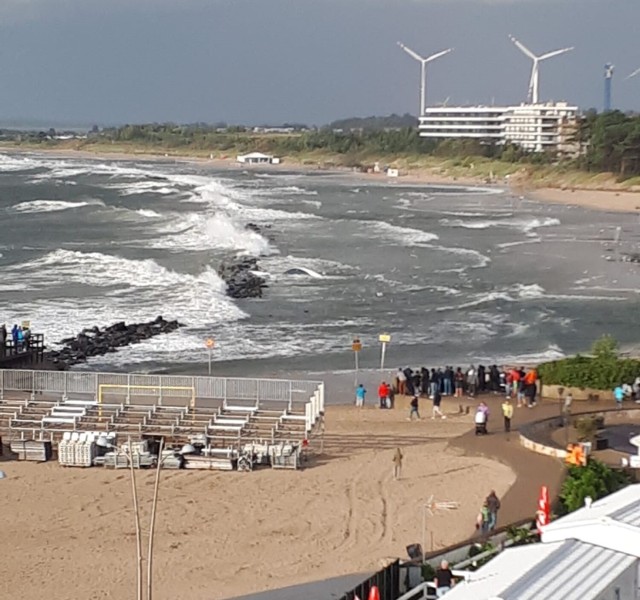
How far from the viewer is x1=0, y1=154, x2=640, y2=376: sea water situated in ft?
107

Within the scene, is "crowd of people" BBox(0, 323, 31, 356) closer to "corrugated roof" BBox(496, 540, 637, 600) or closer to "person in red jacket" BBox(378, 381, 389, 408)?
"person in red jacket" BBox(378, 381, 389, 408)

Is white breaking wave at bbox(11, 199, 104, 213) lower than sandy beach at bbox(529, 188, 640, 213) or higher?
lower

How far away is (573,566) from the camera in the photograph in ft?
31.3

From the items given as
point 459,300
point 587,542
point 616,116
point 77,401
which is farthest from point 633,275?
point 616,116

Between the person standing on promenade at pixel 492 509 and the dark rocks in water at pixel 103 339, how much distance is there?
49.6 ft

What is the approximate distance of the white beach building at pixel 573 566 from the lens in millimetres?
9062

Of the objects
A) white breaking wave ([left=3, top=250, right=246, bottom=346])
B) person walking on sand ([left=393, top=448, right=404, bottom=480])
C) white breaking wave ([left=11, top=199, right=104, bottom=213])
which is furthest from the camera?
white breaking wave ([left=11, top=199, right=104, bottom=213])

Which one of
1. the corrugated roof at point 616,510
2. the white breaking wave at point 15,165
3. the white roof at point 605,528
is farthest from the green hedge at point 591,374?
the white breaking wave at point 15,165

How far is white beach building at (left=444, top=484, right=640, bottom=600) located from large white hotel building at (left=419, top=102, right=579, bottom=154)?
137 metres

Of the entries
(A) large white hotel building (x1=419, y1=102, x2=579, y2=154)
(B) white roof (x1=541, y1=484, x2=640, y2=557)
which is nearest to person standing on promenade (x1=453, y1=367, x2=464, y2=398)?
(B) white roof (x1=541, y1=484, x2=640, y2=557)

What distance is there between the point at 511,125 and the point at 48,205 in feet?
304

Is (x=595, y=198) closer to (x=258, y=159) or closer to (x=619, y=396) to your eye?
(x=619, y=396)

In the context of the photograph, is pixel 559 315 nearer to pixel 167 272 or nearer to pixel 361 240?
pixel 167 272

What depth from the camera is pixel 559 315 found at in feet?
124
